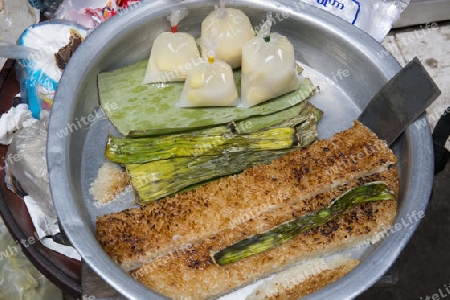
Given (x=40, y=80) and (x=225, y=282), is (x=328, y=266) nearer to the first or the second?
A: (x=225, y=282)

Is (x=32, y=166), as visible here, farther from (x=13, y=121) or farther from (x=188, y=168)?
(x=188, y=168)

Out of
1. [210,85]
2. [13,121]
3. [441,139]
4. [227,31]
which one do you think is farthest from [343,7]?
[13,121]

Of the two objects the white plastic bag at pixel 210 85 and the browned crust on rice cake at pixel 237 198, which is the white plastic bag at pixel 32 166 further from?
the white plastic bag at pixel 210 85

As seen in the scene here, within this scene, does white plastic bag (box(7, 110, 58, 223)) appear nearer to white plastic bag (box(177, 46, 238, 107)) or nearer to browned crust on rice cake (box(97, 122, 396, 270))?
browned crust on rice cake (box(97, 122, 396, 270))

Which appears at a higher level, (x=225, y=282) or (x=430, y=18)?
(x=430, y=18)

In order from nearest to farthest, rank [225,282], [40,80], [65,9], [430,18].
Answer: [225,282]
[40,80]
[65,9]
[430,18]

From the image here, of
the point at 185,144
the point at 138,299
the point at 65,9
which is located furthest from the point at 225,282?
the point at 65,9
